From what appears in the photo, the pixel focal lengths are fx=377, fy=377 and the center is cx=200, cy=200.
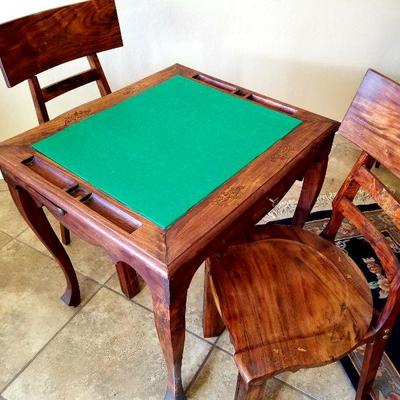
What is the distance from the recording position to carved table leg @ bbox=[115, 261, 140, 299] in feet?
4.80

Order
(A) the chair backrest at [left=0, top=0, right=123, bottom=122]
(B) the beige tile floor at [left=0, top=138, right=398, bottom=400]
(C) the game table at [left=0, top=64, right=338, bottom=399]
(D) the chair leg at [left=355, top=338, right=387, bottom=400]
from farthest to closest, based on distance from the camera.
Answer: (B) the beige tile floor at [left=0, top=138, right=398, bottom=400] → (A) the chair backrest at [left=0, top=0, right=123, bottom=122] → (D) the chair leg at [left=355, top=338, right=387, bottom=400] → (C) the game table at [left=0, top=64, right=338, bottom=399]

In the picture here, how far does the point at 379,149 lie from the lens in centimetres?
98

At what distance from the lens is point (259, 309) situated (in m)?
0.98

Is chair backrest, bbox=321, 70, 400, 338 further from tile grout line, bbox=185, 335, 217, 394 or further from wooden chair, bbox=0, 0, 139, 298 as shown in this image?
wooden chair, bbox=0, 0, 139, 298

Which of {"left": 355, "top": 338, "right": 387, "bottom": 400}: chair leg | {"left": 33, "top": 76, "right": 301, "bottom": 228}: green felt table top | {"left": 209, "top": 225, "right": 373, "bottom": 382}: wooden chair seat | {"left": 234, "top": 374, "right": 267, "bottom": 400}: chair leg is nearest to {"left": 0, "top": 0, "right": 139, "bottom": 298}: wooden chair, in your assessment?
{"left": 33, "top": 76, "right": 301, "bottom": 228}: green felt table top

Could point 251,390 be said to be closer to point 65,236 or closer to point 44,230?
point 44,230

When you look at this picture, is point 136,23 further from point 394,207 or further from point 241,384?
point 241,384

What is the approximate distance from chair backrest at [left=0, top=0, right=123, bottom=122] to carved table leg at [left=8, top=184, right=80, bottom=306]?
377mm

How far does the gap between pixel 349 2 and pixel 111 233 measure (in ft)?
5.72

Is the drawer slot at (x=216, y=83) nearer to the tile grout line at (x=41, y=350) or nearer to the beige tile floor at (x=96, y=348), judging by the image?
the beige tile floor at (x=96, y=348)

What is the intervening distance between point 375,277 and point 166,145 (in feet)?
3.72

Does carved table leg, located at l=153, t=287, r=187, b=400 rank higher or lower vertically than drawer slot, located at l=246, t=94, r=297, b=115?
lower

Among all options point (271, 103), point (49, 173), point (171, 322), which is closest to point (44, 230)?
point (49, 173)

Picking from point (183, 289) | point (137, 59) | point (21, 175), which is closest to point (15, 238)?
point (21, 175)
